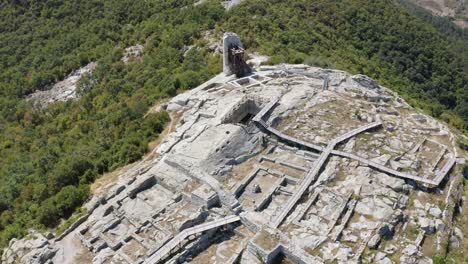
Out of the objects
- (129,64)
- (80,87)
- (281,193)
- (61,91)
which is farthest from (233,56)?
(61,91)

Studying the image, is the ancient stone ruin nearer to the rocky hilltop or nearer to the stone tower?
the rocky hilltop

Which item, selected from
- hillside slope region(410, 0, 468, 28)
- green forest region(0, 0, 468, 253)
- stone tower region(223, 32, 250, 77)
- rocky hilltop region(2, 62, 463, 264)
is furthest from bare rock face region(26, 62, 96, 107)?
hillside slope region(410, 0, 468, 28)

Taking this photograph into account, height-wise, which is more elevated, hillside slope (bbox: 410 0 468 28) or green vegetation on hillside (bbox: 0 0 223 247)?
green vegetation on hillside (bbox: 0 0 223 247)

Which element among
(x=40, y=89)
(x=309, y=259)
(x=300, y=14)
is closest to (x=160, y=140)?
(x=309, y=259)

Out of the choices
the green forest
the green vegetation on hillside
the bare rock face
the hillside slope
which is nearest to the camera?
the green vegetation on hillside

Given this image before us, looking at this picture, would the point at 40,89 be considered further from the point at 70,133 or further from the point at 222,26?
the point at 222,26

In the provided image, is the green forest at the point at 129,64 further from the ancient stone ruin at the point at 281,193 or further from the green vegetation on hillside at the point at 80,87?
the ancient stone ruin at the point at 281,193

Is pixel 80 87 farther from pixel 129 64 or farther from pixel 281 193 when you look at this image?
pixel 281 193

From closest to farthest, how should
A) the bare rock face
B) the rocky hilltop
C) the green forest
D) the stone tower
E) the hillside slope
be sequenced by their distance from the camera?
the rocky hilltop, the green forest, the stone tower, the bare rock face, the hillside slope
